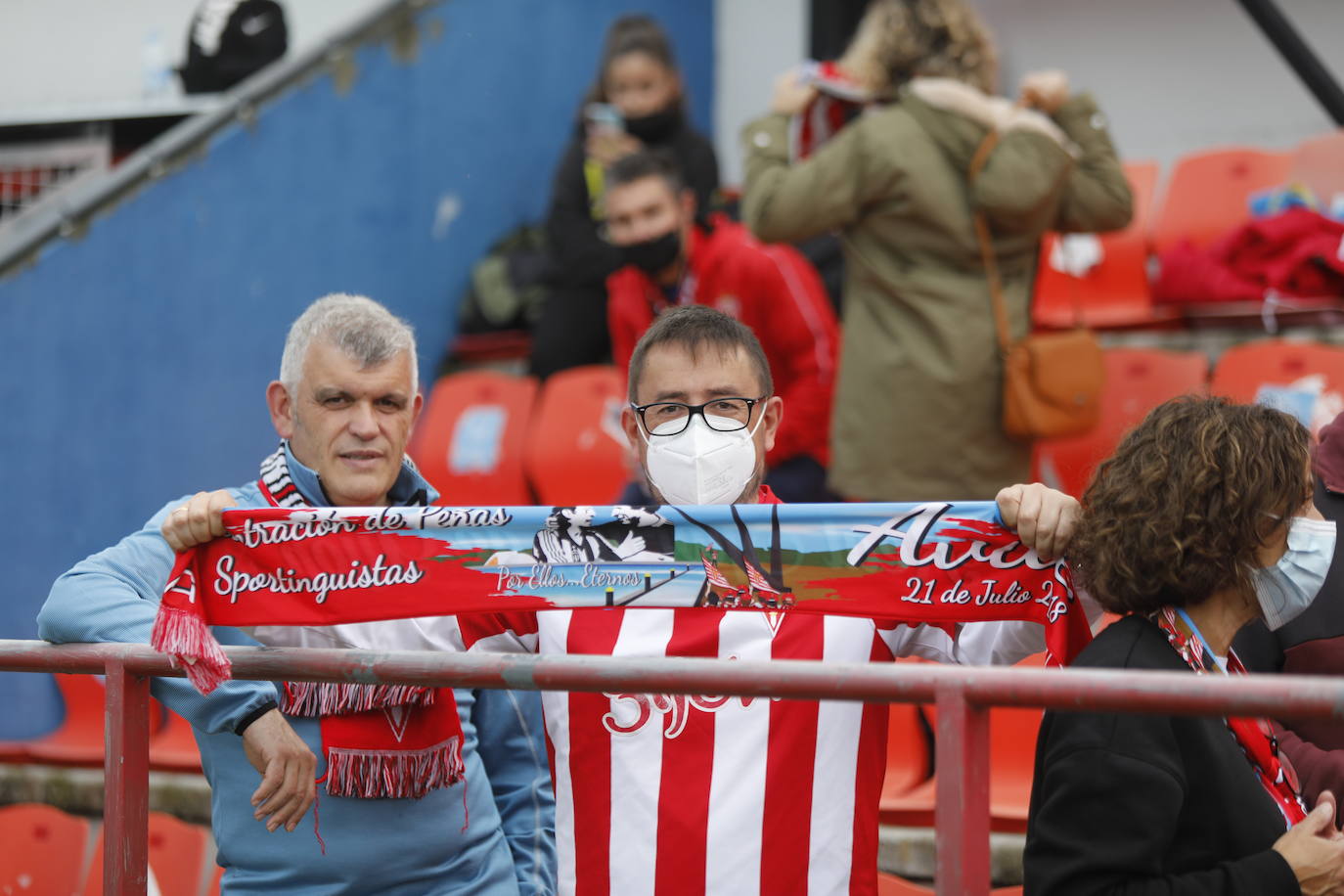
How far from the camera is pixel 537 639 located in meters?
2.52

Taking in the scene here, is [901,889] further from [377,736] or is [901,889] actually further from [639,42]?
[639,42]

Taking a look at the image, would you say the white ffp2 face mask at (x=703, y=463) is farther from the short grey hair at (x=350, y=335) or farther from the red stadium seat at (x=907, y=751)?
the red stadium seat at (x=907, y=751)

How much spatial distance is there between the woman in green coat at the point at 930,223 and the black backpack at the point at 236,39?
132 inches

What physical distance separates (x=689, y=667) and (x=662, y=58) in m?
4.72

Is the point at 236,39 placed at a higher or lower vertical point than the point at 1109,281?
higher

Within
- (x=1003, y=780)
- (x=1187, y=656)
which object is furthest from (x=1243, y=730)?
(x=1003, y=780)

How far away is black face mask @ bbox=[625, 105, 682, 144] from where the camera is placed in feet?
21.1

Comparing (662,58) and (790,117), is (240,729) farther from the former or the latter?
(662,58)

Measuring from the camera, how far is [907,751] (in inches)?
166

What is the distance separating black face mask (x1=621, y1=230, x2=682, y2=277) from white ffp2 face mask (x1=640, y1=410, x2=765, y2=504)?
2.82 meters

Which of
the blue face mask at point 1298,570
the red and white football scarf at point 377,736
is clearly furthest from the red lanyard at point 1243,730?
the red and white football scarf at point 377,736

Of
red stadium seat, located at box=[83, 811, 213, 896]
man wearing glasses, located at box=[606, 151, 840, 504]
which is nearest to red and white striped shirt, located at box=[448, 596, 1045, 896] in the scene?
red stadium seat, located at box=[83, 811, 213, 896]

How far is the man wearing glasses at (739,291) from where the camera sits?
495 centimetres

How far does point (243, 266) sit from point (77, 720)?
192 centimetres
